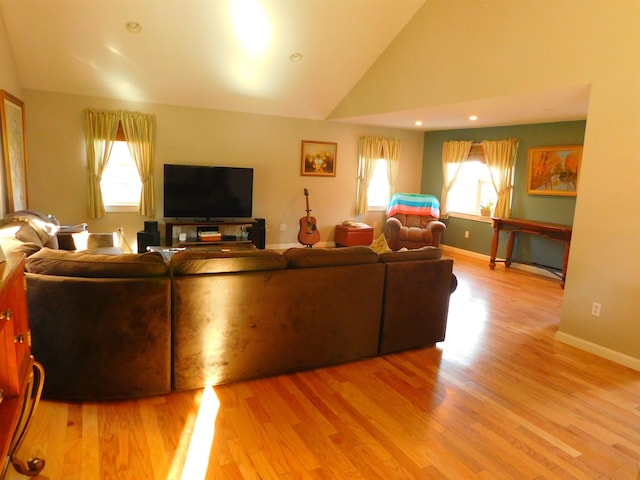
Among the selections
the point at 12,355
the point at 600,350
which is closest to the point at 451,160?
the point at 600,350

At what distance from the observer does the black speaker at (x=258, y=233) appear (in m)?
6.58

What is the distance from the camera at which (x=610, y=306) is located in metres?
3.43

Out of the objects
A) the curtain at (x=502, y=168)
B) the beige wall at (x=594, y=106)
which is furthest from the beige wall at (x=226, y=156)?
the beige wall at (x=594, y=106)

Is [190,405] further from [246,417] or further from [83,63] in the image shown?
[83,63]

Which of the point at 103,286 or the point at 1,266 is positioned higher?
the point at 1,266

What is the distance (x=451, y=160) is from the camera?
25.0 ft

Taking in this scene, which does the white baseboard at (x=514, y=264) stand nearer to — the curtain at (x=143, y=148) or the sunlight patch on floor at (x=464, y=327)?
the sunlight patch on floor at (x=464, y=327)

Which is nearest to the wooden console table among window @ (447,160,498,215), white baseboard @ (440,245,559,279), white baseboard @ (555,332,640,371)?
white baseboard @ (440,245,559,279)

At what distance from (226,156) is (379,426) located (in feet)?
17.0

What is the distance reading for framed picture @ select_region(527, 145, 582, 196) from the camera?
5.83 m

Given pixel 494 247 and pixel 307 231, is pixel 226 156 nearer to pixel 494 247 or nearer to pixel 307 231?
pixel 307 231

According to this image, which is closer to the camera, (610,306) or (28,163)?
(610,306)

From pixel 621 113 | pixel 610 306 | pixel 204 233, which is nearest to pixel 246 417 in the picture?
pixel 610 306

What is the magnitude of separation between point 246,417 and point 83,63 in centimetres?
483
